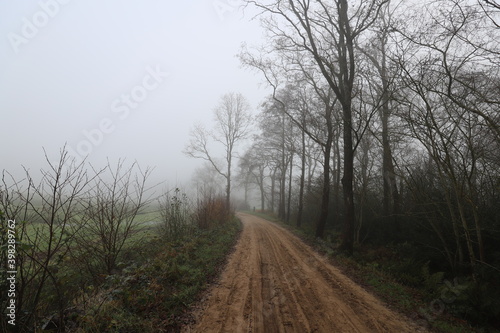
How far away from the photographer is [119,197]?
17.3 ft

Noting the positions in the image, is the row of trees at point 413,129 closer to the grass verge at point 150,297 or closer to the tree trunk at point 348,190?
the tree trunk at point 348,190

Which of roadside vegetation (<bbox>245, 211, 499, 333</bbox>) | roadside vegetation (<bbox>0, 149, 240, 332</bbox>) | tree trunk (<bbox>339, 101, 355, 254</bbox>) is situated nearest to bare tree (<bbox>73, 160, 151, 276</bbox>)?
roadside vegetation (<bbox>0, 149, 240, 332</bbox>)

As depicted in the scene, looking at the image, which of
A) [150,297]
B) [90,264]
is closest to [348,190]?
[150,297]

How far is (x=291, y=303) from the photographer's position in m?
4.49

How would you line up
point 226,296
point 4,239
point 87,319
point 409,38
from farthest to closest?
point 409,38
point 226,296
point 87,319
point 4,239

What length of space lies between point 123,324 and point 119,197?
2.72 meters

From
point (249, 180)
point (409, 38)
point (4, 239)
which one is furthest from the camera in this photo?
point (249, 180)

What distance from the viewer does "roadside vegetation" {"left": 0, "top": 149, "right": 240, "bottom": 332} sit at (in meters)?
2.89

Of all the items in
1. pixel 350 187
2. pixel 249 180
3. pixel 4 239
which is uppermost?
pixel 249 180

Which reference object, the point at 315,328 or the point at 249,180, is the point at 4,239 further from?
the point at 249,180

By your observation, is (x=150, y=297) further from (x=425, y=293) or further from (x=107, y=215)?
(x=425, y=293)

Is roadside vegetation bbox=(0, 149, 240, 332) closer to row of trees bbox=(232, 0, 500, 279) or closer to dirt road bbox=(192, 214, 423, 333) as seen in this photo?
dirt road bbox=(192, 214, 423, 333)

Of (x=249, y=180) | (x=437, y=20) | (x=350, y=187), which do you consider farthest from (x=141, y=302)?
(x=249, y=180)

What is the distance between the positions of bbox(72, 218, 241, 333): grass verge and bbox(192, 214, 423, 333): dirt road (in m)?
0.45
